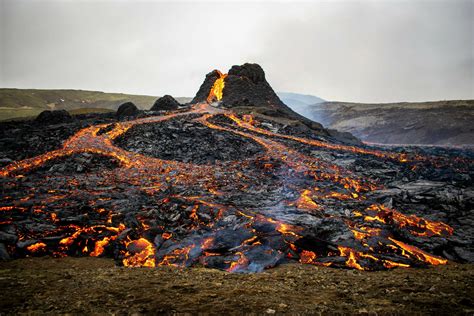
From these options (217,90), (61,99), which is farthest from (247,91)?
(61,99)

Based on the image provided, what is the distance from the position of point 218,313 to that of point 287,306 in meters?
1.35

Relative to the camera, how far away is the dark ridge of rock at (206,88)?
196 feet

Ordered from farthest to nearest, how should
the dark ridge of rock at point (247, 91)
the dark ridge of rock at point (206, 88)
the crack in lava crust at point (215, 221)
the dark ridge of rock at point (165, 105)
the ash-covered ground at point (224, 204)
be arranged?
the dark ridge of rock at point (206, 88), the dark ridge of rock at point (247, 91), the dark ridge of rock at point (165, 105), the ash-covered ground at point (224, 204), the crack in lava crust at point (215, 221)

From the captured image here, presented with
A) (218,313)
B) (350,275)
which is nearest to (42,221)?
(218,313)

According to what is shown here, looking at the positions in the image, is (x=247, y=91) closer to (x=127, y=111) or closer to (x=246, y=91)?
(x=246, y=91)

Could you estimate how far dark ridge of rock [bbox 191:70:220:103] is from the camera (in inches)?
2349

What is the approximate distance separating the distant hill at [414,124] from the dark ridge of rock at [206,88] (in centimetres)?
4869

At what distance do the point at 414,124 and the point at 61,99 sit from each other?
17084cm

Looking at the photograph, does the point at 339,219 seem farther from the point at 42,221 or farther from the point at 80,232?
the point at 42,221

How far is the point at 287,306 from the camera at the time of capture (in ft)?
17.1

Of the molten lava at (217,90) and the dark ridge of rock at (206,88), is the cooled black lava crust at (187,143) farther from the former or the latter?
the dark ridge of rock at (206,88)

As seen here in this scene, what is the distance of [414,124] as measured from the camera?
246 feet

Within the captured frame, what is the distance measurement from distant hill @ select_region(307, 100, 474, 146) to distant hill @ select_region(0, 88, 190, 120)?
109m

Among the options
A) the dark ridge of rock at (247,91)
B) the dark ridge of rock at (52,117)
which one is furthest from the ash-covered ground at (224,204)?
the dark ridge of rock at (247,91)
